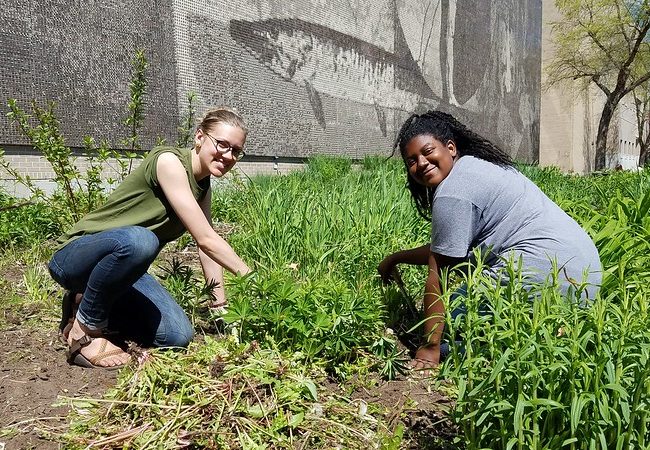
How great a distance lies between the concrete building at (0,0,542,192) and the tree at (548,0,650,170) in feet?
11.9

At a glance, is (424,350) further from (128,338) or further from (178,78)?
(178,78)

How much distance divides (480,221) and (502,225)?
0.08 meters

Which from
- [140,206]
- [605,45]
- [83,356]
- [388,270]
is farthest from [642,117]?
[83,356]

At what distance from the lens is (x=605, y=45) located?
19688 millimetres

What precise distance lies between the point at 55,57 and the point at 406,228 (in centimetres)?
356

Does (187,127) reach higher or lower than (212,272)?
higher

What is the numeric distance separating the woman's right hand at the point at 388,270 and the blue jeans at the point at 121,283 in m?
0.86

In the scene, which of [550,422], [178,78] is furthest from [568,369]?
[178,78]

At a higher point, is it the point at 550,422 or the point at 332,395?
the point at 550,422

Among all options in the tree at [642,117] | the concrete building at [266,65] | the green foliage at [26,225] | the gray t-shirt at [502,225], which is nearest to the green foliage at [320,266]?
the gray t-shirt at [502,225]

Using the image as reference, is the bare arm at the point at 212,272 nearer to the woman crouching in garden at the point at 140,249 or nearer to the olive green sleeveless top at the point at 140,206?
the woman crouching in garden at the point at 140,249

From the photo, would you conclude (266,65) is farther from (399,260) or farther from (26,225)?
(399,260)

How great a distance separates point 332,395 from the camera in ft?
6.95

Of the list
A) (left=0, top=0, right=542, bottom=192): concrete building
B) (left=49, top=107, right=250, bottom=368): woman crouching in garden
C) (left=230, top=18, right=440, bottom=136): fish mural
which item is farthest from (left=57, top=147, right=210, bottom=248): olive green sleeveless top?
(left=230, top=18, right=440, bottom=136): fish mural
